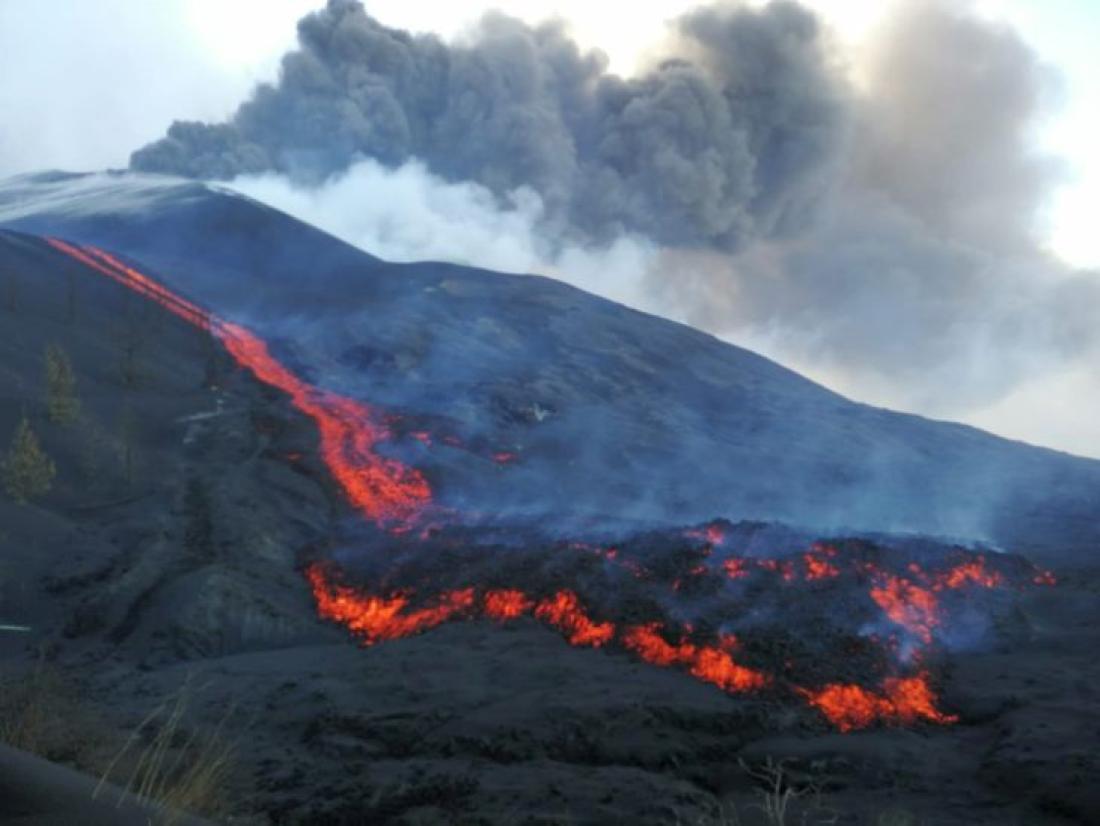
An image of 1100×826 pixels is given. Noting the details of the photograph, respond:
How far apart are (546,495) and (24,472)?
14.1 m

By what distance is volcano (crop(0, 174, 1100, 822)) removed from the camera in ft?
50.6

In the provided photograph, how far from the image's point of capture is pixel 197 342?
43.4 m

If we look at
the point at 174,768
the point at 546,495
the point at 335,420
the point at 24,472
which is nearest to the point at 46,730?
the point at 174,768

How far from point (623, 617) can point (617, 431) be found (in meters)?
21.4

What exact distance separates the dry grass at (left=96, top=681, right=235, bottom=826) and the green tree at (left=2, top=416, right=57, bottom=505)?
35.0 feet

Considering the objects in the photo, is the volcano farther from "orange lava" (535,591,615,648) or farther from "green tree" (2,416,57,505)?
"green tree" (2,416,57,505)

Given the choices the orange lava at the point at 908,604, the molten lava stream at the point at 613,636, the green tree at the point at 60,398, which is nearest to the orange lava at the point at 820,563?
the orange lava at the point at 908,604

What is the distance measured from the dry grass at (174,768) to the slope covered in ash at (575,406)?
443 inches

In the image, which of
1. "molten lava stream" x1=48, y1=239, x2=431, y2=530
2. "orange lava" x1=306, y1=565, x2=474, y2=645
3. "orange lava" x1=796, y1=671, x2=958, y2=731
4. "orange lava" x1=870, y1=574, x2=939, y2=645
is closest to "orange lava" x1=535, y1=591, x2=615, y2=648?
"orange lava" x1=306, y1=565, x2=474, y2=645

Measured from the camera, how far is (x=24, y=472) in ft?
73.7

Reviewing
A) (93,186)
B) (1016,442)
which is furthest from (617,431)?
(93,186)

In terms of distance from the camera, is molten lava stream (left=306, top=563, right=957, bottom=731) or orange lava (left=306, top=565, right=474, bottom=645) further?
orange lava (left=306, top=565, right=474, bottom=645)

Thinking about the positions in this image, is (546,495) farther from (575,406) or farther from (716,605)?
(716,605)

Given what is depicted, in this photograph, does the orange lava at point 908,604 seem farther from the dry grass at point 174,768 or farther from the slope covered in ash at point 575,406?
the dry grass at point 174,768
